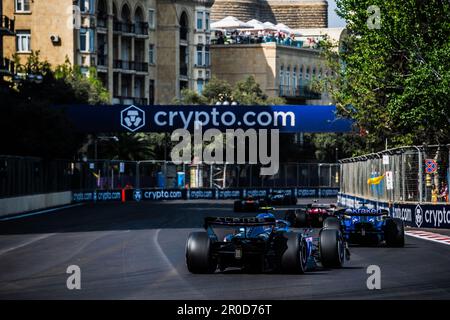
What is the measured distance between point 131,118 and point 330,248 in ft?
167

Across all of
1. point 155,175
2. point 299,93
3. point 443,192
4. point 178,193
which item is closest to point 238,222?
point 443,192

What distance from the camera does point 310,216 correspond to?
3822cm

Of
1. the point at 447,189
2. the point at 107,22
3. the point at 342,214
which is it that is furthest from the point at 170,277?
the point at 107,22

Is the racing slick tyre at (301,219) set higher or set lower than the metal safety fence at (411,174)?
lower

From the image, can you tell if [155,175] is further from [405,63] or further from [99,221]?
[99,221]

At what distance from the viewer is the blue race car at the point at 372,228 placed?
1227 inches

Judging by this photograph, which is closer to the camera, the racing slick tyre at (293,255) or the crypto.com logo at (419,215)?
Result: the racing slick tyre at (293,255)

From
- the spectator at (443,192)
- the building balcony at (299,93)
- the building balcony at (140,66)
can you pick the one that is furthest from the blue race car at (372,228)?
the building balcony at (299,93)

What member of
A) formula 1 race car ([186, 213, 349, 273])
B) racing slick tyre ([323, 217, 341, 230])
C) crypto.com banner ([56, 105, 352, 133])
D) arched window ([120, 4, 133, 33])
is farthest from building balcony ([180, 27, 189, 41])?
formula 1 race car ([186, 213, 349, 273])

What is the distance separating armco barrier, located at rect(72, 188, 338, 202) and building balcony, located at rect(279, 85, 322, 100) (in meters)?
57.2

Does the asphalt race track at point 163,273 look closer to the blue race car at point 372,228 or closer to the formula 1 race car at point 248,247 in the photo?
the formula 1 race car at point 248,247

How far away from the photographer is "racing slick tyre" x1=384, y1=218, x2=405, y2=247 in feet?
102

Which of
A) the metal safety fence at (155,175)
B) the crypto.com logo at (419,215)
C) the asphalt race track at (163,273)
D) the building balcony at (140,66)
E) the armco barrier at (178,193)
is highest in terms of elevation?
the building balcony at (140,66)

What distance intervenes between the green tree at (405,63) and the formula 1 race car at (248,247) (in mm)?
26593
